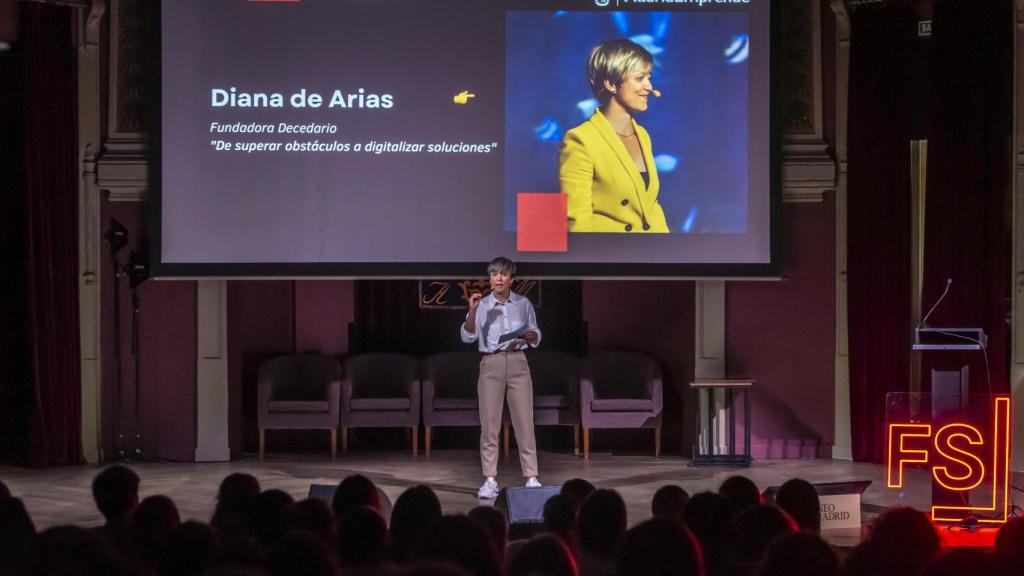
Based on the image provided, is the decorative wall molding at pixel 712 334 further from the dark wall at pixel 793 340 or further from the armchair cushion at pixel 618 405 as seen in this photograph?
the armchair cushion at pixel 618 405

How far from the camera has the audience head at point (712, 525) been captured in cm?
297

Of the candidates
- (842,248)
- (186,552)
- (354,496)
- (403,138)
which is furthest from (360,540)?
(842,248)

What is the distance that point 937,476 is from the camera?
5465 millimetres

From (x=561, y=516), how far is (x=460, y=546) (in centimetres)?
79

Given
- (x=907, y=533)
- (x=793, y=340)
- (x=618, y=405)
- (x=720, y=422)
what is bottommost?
(x=720, y=422)

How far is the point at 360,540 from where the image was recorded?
110 inches

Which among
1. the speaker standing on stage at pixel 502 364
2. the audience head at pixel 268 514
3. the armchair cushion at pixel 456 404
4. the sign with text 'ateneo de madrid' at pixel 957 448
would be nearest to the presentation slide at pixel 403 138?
the speaker standing on stage at pixel 502 364

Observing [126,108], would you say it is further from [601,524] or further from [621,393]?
[601,524]

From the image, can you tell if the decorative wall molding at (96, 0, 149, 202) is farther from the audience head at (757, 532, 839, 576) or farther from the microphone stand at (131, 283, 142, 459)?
the audience head at (757, 532, 839, 576)

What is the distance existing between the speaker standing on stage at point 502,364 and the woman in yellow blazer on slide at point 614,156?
2.52 feet

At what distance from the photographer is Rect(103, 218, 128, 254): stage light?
7906 mm

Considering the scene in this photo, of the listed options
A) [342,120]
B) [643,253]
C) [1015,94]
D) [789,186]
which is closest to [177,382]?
[342,120]

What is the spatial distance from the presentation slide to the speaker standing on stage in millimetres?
518

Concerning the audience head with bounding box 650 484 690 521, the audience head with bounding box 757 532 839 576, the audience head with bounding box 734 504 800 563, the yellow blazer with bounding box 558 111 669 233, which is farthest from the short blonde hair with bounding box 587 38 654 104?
the audience head with bounding box 757 532 839 576
